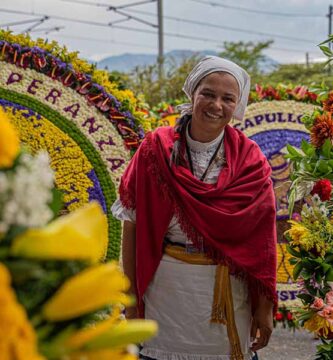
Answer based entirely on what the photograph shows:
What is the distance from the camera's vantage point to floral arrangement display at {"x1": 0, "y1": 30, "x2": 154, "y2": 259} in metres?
4.23

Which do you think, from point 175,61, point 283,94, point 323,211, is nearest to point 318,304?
point 323,211

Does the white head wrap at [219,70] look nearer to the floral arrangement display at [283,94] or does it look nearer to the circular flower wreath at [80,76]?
the circular flower wreath at [80,76]

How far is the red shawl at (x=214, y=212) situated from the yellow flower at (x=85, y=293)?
69.6 inches

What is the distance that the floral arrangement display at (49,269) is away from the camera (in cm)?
102

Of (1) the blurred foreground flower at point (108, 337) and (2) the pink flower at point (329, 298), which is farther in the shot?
(2) the pink flower at point (329, 298)

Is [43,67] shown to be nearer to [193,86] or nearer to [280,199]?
[193,86]

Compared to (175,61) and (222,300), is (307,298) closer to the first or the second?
(222,300)

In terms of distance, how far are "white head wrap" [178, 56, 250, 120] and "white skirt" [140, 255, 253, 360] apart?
25.6 inches

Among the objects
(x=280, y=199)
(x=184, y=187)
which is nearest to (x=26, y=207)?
(x=184, y=187)

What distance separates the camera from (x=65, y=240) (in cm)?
101

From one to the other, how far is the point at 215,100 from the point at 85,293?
1901 millimetres

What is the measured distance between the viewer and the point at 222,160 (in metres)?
2.93

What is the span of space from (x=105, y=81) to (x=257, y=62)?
20.2m

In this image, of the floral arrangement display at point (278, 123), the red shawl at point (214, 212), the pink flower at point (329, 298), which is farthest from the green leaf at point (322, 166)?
the floral arrangement display at point (278, 123)
